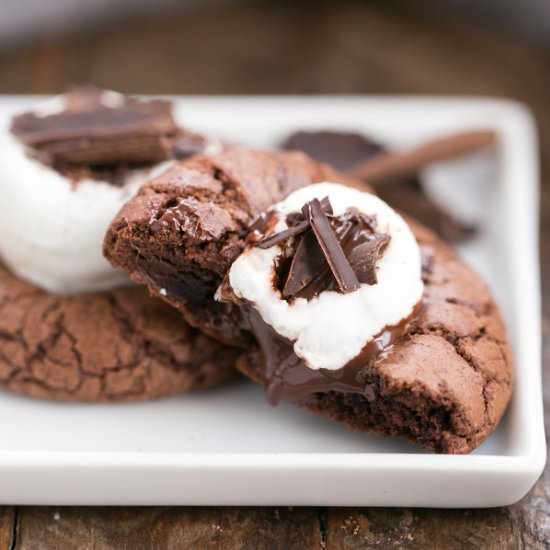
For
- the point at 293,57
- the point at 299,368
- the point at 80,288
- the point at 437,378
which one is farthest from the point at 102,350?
the point at 293,57

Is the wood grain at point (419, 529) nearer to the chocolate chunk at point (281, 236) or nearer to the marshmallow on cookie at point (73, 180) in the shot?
the chocolate chunk at point (281, 236)

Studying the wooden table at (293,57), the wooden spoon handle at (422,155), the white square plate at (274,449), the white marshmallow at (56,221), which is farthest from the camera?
the wooden table at (293,57)

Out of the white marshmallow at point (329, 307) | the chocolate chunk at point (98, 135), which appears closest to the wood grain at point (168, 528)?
the white marshmallow at point (329, 307)

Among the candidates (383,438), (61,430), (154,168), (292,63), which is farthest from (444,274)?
(292,63)

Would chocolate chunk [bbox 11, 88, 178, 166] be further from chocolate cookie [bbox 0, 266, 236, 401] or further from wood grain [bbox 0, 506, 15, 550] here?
wood grain [bbox 0, 506, 15, 550]

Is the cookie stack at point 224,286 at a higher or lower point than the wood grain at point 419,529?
higher

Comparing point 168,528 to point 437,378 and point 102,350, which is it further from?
point 437,378

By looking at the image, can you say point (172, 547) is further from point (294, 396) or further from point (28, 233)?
point (28, 233)
